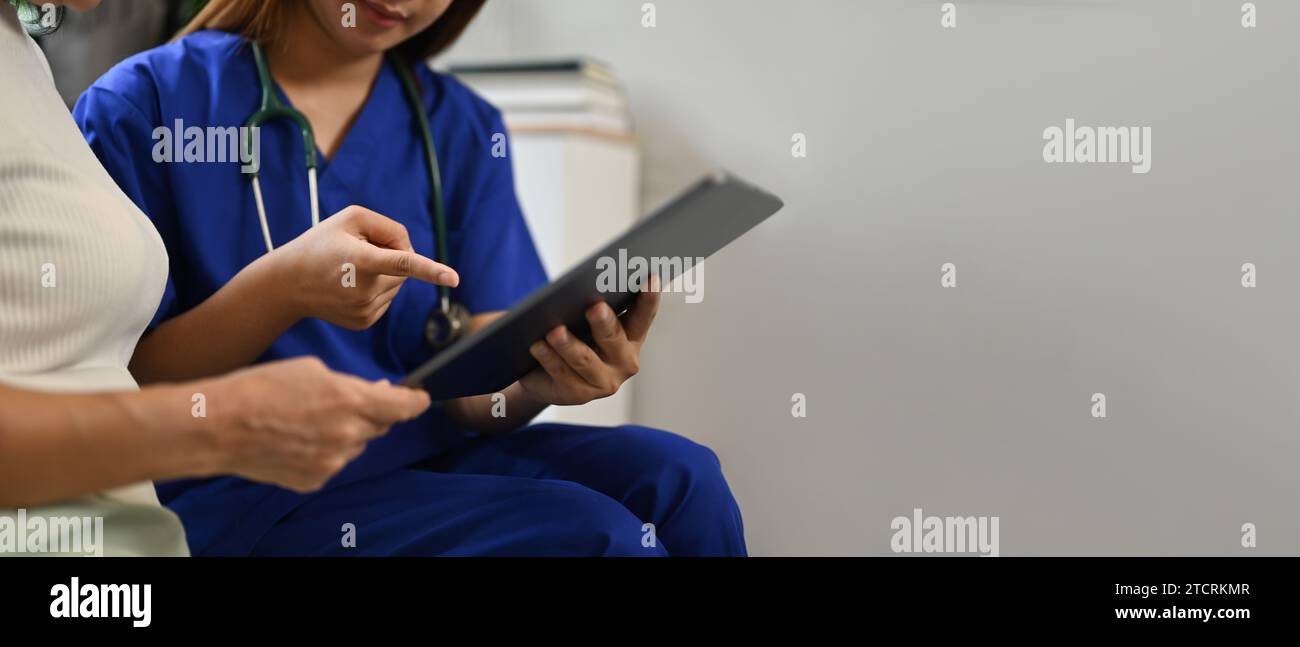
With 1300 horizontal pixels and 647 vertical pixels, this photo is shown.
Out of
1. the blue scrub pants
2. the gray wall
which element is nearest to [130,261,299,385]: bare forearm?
the blue scrub pants

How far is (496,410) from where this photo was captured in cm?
83

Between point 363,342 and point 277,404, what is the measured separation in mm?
375

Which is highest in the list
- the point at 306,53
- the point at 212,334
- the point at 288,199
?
the point at 306,53

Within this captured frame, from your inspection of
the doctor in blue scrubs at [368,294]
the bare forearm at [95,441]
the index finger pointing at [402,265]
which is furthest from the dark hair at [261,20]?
the bare forearm at [95,441]

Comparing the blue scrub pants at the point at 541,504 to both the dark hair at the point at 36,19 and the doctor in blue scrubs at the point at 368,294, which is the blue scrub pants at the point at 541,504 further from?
the dark hair at the point at 36,19

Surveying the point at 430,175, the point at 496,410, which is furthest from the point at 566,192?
the point at 496,410

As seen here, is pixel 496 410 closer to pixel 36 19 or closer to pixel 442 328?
pixel 442 328

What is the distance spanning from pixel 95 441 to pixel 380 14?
47 centimetres

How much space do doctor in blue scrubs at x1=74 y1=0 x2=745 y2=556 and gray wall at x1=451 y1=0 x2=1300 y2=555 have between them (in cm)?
69

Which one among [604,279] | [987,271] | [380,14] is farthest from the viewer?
[987,271]

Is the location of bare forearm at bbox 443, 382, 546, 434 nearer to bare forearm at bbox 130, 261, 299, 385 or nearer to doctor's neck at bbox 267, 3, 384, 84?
bare forearm at bbox 130, 261, 299, 385

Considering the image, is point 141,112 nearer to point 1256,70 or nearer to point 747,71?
point 747,71

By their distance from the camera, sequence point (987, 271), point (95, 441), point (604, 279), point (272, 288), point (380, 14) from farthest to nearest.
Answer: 1. point (987, 271)
2. point (380, 14)
3. point (272, 288)
4. point (604, 279)
5. point (95, 441)
